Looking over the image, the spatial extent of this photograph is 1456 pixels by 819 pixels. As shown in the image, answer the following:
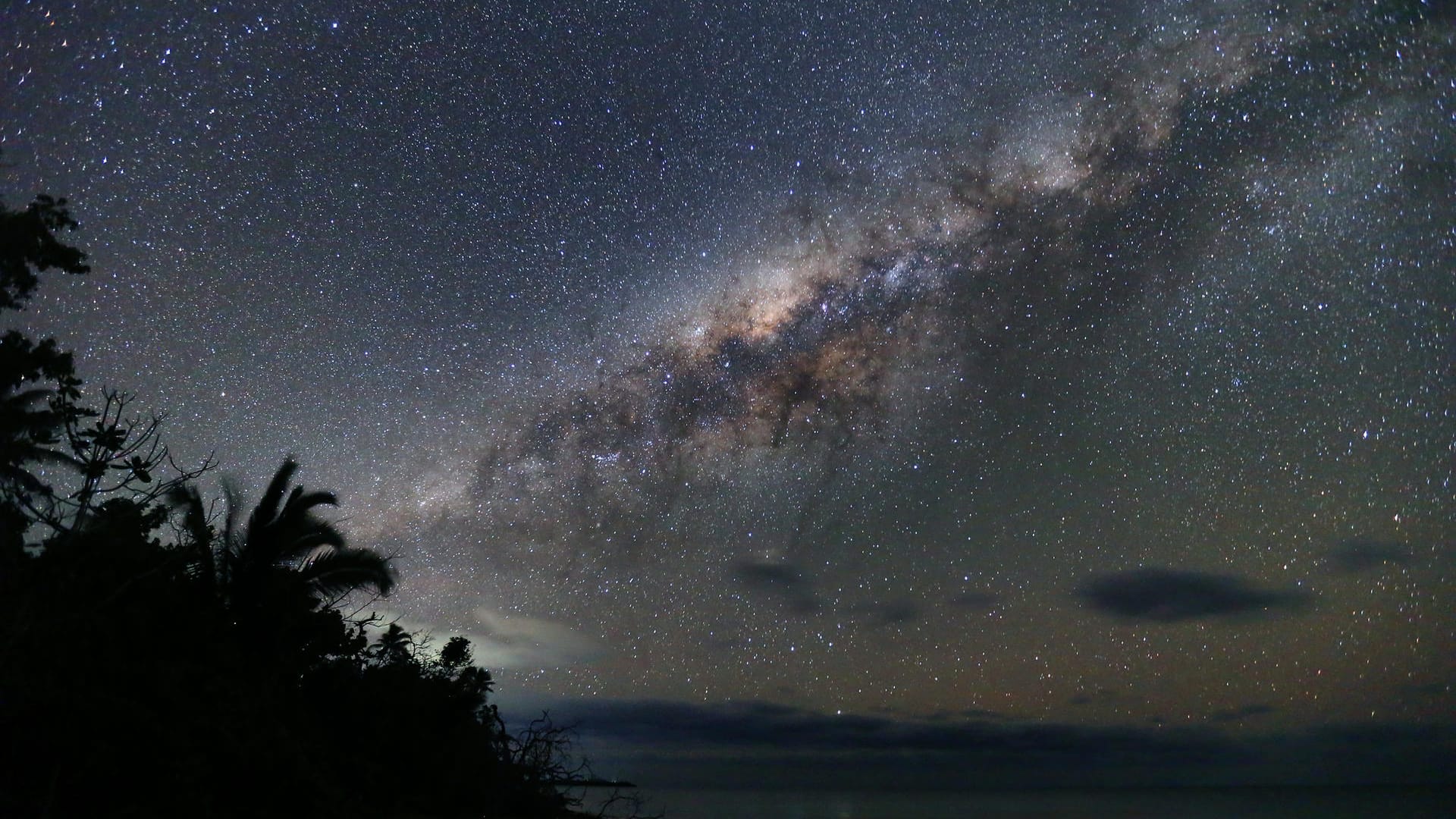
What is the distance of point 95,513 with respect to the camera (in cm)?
953

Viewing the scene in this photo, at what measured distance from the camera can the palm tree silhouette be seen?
16.5 m

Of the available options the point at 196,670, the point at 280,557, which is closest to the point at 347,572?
the point at 280,557

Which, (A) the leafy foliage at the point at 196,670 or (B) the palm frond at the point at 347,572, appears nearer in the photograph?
(A) the leafy foliage at the point at 196,670

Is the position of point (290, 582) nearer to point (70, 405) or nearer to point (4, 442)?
point (4, 442)

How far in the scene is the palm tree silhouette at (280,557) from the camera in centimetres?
1655

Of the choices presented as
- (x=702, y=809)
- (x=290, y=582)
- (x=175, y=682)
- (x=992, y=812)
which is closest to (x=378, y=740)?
(x=290, y=582)

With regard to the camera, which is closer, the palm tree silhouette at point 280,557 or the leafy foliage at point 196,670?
the leafy foliage at point 196,670

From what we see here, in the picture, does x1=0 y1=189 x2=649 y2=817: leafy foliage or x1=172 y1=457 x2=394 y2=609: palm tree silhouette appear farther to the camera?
x1=172 y1=457 x2=394 y2=609: palm tree silhouette

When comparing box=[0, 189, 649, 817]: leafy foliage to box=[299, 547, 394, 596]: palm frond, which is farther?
box=[299, 547, 394, 596]: palm frond

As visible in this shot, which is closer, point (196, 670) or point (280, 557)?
point (196, 670)

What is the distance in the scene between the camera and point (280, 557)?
17.7 m

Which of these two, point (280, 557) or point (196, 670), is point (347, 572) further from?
point (196, 670)

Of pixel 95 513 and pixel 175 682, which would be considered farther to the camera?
pixel 175 682

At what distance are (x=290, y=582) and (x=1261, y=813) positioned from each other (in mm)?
88416
